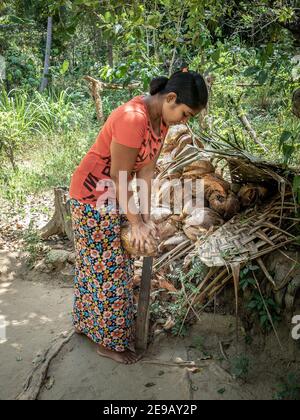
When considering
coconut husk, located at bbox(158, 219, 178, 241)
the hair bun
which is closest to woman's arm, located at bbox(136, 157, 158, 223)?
the hair bun

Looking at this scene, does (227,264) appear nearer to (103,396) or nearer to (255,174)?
(255,174)

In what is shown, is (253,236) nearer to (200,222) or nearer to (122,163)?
(200,222)

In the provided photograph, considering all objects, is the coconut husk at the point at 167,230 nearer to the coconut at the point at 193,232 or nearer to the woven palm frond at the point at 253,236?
the coconut at the point at 193,232

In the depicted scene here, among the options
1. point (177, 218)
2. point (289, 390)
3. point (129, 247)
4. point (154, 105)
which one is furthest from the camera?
point (177, 218)

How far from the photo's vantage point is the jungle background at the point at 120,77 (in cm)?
240

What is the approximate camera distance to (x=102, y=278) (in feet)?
7.36

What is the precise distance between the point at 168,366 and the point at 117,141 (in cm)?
137

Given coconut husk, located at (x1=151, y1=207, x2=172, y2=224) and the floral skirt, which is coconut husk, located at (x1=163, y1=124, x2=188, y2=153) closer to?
coconut husk, located at (x1=151, y1=207, x2=172, y2=224)

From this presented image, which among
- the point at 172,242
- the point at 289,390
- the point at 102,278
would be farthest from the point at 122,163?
the point at 289,390

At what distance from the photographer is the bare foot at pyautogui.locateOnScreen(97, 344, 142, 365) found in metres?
2.35

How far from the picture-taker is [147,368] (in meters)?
2.31

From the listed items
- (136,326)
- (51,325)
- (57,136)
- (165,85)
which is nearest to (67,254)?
(51,325)

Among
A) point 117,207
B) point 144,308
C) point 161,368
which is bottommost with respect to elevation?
point 161,368

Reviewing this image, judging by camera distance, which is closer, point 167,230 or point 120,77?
point 120,77
